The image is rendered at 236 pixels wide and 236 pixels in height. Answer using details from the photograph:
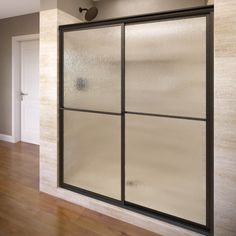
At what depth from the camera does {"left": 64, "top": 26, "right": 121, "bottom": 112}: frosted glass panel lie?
6.56 feet

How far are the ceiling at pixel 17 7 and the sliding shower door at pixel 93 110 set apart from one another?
1604 millimetres

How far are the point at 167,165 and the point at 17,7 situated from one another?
349cm

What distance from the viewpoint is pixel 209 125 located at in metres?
1.63

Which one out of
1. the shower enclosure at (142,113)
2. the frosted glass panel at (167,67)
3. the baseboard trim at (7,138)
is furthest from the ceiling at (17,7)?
the baseboard trim at (7,138)

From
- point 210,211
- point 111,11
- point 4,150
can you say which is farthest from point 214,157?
point 4,150

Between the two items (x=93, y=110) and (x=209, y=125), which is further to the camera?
(x=93, y=110)

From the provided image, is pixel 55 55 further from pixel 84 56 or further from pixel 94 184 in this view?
pixel 94 184

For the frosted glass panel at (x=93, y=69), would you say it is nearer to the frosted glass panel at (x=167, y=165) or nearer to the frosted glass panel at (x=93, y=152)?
the frosted glass panel at (x=93, y=152)

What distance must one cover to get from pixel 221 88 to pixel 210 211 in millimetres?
982

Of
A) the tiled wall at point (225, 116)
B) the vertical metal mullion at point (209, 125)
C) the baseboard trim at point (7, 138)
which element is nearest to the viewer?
the tiled wall at point (225, 116)

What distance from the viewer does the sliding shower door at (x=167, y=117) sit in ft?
5.48

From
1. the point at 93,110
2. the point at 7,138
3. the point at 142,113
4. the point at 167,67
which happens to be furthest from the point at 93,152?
the point at 7,138

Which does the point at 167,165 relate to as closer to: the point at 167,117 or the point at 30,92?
the point at 167,117

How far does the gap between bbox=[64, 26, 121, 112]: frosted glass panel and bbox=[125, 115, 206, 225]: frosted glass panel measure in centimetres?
35
